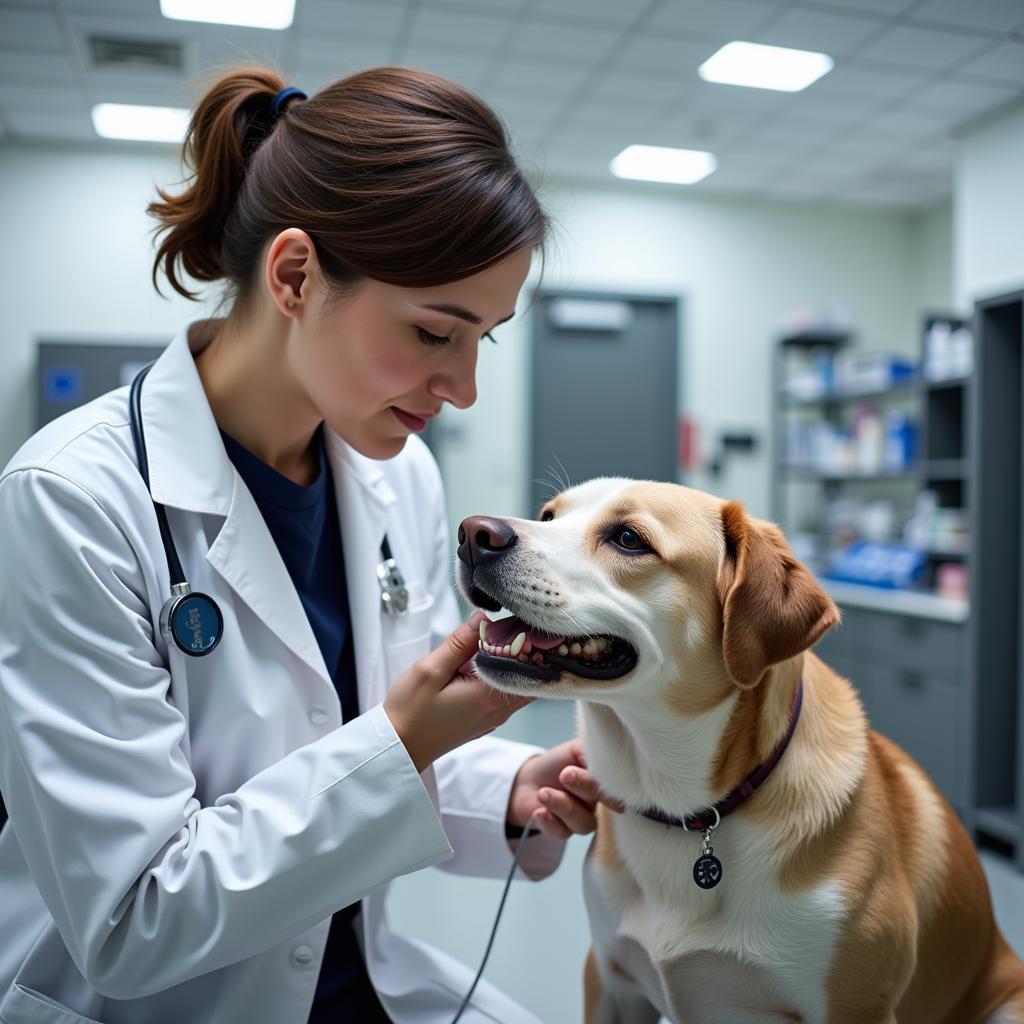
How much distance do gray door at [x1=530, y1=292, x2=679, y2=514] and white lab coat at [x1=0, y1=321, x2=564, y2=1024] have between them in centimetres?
436

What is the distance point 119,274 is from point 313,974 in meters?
4.52

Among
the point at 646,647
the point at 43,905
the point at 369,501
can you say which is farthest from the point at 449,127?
the point at 43,905

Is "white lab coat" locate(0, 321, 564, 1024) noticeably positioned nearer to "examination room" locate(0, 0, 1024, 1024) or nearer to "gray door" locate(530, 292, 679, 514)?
"examination room" locate(0, 0, 1024, 1024)

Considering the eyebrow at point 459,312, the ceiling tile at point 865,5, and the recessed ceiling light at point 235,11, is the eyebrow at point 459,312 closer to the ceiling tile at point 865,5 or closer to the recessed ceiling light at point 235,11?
the recessed ceiling light at point 235,11

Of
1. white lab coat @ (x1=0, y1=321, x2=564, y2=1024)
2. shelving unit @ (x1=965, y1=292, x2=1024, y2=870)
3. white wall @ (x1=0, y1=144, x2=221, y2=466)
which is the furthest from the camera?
white wall @ (x1=0, y1=144, x2=221, y2=466)

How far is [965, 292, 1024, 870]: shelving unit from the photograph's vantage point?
299 cm

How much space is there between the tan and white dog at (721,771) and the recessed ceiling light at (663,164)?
4.24 meters

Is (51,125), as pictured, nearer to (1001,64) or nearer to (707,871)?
(1001,64)

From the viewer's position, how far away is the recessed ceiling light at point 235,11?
10.8 ft

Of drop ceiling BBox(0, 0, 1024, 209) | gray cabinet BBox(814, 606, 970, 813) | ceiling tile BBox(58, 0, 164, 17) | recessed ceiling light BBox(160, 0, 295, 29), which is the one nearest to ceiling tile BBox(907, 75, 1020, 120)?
drop ceiling BBox(0, 0, 1024, 209)

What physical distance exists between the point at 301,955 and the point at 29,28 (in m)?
3.74

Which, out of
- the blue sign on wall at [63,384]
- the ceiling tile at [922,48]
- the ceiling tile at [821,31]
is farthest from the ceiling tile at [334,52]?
the ceiling tile at [922,48]

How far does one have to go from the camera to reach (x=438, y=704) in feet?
3.00

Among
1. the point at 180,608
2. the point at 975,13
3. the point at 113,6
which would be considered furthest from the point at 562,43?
the point at 180,608
